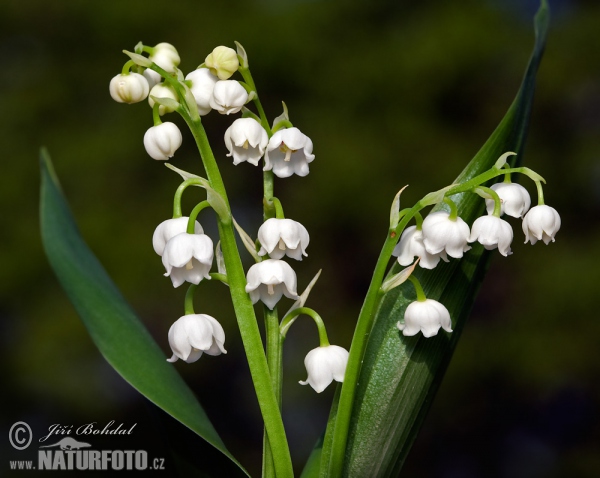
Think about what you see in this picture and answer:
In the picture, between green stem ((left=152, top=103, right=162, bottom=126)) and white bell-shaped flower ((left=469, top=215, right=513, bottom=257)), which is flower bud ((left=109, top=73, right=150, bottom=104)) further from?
white bell-shaped flower ((left=469, top=215, right=513, bottom=257))

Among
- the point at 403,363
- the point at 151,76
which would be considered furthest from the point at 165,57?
the point at 403,363

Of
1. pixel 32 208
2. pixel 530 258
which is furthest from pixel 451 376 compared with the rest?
pixel 32 208

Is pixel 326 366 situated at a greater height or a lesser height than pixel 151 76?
lesser

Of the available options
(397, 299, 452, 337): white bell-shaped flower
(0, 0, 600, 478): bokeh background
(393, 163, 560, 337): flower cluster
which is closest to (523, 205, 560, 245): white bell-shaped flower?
(393, 163, 560, 337): flower cluster

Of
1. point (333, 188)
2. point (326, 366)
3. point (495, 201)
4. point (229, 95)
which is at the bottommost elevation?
point (326, 366)

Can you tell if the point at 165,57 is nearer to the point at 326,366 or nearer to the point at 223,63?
the point at 223,63

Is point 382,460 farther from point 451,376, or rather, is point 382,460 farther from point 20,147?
point 20,147

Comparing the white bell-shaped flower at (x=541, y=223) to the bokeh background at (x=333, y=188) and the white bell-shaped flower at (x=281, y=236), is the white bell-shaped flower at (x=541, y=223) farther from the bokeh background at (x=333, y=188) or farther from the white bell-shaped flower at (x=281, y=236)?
the bokeh background at (x=333, y=188)
